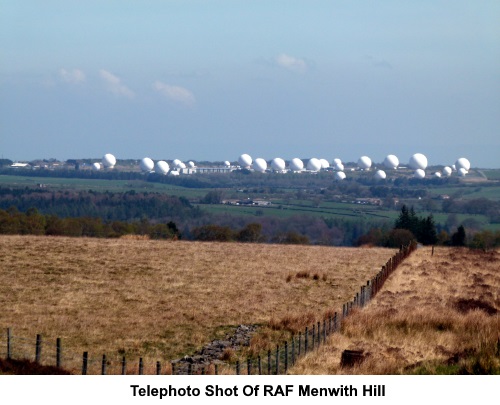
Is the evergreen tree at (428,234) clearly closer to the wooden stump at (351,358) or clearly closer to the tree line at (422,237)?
the tree line at (422,237)

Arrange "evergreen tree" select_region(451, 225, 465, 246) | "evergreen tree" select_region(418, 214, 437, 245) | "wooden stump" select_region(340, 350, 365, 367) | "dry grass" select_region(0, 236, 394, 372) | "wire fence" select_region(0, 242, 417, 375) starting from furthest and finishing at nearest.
A: 1. "evergreen tree" select_region(418, 214, 437, 245)
2. "evergreen tree" select_region(451, 225, 465, 246)
3. "dry grass" select_region(0, 236, 394, 372)
4. "wooden stump" select_region(340, 350, 365, 367)
5. "wire fence" select_region(0, 242, 417, 375)

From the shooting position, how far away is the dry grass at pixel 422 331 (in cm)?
1834

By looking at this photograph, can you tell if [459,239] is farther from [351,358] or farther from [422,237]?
[351,358]

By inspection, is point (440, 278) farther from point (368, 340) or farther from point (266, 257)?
point (368, 340)

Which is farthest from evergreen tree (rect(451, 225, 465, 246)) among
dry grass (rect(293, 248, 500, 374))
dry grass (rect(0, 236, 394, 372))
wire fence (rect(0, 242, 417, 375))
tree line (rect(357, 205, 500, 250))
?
wire fence (rect(0, 242, 417, 375))

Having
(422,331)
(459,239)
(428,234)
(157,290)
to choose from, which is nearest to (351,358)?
(422,331)

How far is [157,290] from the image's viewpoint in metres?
34.3

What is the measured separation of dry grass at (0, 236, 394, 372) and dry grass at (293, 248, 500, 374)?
1.95 meters

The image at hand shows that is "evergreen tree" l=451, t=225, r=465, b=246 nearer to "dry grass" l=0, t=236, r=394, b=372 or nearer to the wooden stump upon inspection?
"dry grass" l=0, t=236, r=394, b=372

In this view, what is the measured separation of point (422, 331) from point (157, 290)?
12392mm

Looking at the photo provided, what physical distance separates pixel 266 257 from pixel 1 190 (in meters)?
137

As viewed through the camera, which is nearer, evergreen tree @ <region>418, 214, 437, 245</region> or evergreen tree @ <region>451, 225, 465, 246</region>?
evergreen tree @ <region>451, 225, 465, 246</region>

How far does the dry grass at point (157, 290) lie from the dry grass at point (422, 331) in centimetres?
195

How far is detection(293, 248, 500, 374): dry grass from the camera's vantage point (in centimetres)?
1834
